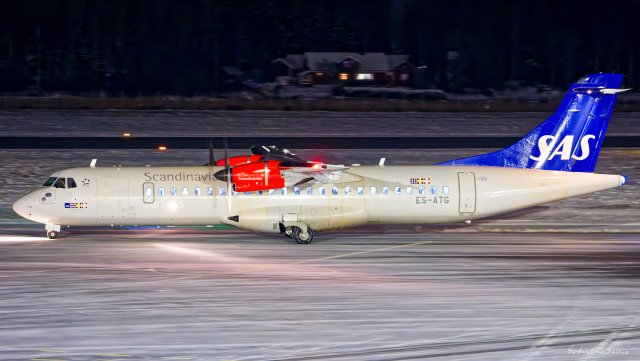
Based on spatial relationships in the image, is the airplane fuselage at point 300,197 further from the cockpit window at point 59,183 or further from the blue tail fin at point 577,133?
the blue tail fin at point 577,133

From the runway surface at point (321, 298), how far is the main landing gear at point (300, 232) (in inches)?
14.0

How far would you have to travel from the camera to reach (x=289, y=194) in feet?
98.5

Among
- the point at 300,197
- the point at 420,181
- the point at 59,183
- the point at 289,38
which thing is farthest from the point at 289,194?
the point at 289,38

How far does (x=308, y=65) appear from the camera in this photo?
103 meters

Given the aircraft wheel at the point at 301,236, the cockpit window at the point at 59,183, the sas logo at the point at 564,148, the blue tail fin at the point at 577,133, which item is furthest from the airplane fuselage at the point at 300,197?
the sas logo at the point at 564,148

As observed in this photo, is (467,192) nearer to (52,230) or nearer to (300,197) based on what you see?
(300,197)

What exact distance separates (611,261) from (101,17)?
9327 centimetres

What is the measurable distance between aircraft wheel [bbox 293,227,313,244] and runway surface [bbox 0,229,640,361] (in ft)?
1.13

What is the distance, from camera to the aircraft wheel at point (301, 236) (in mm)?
29922

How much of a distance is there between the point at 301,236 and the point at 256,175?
2570 mm

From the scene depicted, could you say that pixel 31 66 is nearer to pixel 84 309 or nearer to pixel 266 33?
pixel 266 33

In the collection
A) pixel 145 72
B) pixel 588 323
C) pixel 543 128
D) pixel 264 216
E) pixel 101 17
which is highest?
pixel 101 17

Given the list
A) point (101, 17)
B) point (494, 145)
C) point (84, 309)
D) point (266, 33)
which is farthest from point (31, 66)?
point (84, 309)

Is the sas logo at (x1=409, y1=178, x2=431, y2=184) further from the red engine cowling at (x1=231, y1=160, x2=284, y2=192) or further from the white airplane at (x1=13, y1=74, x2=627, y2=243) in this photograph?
the red engine cowling at (x1=231, y1=160, x2=284, y2=192)
